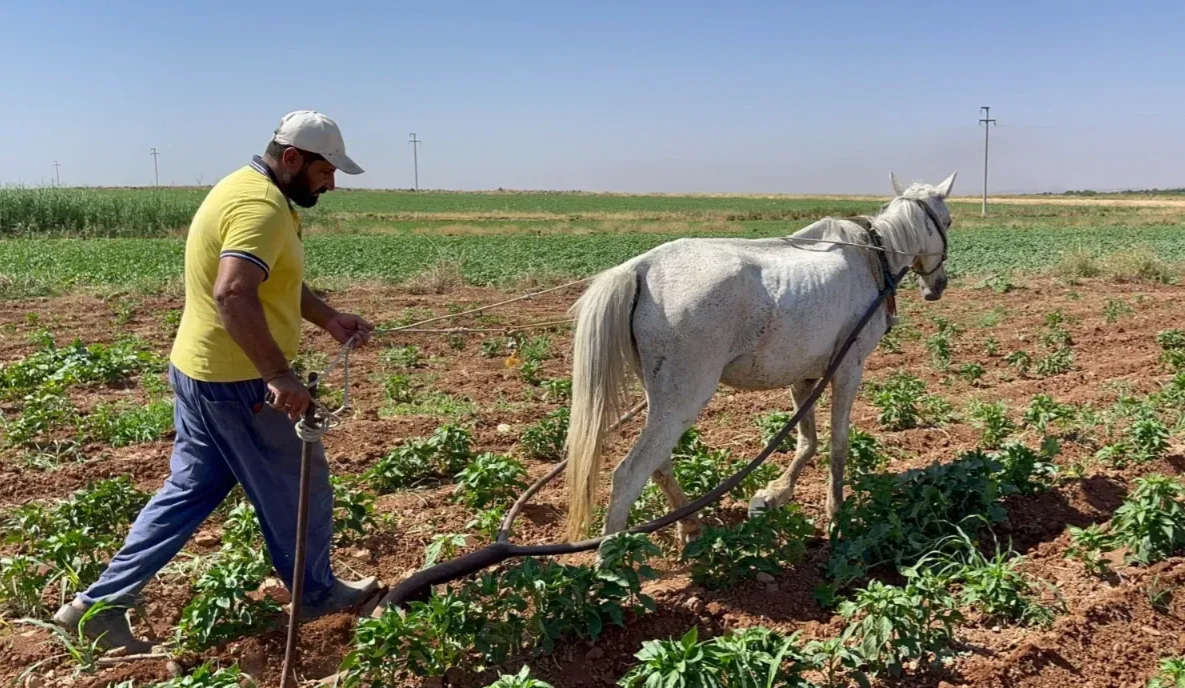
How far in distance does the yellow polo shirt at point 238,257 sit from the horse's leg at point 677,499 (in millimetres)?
2197

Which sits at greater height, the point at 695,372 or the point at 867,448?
the point at 695,372

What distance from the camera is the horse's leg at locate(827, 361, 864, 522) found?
499 centimetres

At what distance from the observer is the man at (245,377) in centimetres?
313

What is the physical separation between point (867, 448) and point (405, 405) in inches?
189

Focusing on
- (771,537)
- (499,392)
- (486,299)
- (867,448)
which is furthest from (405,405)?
(486,299)

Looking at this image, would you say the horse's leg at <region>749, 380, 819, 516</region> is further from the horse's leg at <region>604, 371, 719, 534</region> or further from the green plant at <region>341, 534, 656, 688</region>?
the green plant at <region>341, 534, 656, 688</region>

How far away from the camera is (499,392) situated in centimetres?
898

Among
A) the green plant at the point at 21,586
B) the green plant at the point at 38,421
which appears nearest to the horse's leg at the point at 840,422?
the green plant at the point at 21,586

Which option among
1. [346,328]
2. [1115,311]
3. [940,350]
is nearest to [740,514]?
[346,328]

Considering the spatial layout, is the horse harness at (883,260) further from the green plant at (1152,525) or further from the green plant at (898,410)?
the green plant at (898,410)

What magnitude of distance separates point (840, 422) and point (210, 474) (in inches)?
139

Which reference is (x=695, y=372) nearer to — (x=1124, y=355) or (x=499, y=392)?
(x=499, y=392)

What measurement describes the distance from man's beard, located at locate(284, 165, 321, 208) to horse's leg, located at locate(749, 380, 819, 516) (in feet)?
9.74

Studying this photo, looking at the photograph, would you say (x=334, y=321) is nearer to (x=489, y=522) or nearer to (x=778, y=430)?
(x=489, y=522)
